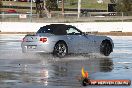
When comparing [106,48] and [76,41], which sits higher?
[76,41]

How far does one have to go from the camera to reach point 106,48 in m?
22.0

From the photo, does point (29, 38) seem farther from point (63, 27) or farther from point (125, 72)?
point (125, 72)

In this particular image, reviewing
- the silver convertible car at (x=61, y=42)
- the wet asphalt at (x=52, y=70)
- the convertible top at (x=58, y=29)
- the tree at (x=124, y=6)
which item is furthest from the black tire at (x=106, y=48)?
→ the tree at (x=124, y=6)

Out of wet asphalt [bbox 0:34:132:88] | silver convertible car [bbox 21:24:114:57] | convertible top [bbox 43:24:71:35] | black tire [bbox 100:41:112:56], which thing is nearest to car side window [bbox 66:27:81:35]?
silver convertible car [bbox 21:24:114:57]

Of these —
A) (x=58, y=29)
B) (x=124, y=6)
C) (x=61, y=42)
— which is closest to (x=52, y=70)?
(x=61, y=42)

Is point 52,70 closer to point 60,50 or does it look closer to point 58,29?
point 60,50

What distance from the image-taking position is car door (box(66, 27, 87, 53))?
817 inches

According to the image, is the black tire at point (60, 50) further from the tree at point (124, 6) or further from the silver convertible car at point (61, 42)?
the tree at point (124, 6)

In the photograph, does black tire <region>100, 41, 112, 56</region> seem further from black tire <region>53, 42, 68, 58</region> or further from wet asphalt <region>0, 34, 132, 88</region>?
black tire <region>53, 42, 68, 58</region>

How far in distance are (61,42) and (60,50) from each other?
1.09 ft

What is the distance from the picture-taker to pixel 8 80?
12.9 meters

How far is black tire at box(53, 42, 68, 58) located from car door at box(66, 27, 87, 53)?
277 mm

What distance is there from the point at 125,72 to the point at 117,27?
30.7m

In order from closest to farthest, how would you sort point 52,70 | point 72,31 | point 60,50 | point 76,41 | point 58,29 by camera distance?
point 52,70 < point 60,50 < point 58,29 < point 76,41 < point 72,31
